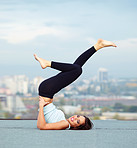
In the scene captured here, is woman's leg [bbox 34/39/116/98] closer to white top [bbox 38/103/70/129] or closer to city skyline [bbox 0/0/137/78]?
white top [bbox 38/103/70/129]

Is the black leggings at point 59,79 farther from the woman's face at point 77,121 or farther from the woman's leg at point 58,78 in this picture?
the woman's face at point 77,121

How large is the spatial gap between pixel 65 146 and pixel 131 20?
5515 millimetres

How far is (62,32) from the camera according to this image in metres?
6.69

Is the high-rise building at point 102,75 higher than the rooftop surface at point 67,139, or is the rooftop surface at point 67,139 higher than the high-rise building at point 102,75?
the rooftop surface at point 67,139

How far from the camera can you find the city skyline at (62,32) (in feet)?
21.3

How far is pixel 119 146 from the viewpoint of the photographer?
1976 millimetres

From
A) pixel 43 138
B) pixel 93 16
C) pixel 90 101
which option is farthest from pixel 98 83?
pixel 43 138

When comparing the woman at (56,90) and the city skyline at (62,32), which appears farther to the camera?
the city skyline at (62,32)

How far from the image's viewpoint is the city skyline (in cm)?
649

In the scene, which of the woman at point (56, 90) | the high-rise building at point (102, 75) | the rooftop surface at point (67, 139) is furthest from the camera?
the high-rise building at point (102, 75)

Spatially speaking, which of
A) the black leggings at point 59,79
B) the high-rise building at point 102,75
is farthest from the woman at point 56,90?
the high-rise building at point 102,75

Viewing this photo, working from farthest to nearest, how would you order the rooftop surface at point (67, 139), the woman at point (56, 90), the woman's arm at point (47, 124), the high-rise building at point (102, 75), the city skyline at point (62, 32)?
the high-rise building at point (102, 75), the city skyline at point (62, 32), the woman at point (56, 90), the woman's arm at point (47, 124), the rooftop surface at point (67, 139)

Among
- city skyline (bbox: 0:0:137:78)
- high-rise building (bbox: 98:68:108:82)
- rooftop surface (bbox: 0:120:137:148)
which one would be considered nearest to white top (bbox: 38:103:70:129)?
rooftop surface (bbox: 0:120:137:148)

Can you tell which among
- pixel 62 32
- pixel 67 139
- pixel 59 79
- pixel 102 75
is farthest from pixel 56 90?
pixel 102 75
